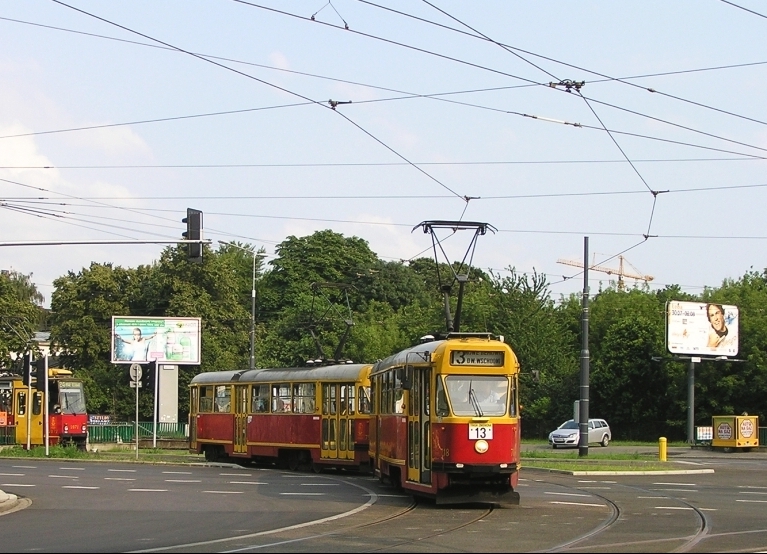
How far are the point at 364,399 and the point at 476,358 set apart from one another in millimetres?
10323

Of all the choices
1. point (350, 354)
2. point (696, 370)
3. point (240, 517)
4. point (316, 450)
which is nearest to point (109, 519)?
point (240, 517)

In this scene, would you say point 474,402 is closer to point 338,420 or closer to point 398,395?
point 398,395

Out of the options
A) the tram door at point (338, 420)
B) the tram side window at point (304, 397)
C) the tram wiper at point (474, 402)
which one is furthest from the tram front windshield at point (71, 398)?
the tram wiper at point (474, 402)

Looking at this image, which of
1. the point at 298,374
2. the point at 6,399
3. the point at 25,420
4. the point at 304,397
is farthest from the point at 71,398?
the point at 304,397

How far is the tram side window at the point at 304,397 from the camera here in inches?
1304

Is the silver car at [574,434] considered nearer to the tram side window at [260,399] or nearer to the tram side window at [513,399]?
the tram side window at [260,399]

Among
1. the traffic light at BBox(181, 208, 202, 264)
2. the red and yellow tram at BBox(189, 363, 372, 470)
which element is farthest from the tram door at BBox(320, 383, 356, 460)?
the traffic light at BBox(181, 208, 202, 264)

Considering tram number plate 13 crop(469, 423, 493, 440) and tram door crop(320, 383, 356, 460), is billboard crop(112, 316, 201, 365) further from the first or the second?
tram number plate 13 crop(469, 423, 493, 440)

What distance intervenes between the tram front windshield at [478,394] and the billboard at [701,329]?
37.1 meters

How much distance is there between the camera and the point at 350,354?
266ft

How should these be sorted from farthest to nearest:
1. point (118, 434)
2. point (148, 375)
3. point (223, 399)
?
1. point (148, 375)
2. point (118, 434)
3. point (223, 399)

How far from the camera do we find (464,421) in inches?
798

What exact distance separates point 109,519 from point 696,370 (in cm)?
4898

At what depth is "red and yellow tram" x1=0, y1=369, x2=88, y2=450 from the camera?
2008 inches
